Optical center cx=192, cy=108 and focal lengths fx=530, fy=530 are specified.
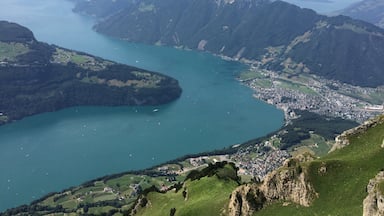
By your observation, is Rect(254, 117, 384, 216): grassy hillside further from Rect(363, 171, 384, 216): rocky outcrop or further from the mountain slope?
Rect(363, 171, 384, 216): rocky outcrop

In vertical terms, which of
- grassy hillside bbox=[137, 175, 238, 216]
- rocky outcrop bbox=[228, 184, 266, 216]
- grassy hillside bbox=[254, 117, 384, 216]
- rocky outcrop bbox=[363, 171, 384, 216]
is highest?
rocky outcrop bbox=[363, 171, 384, 216]

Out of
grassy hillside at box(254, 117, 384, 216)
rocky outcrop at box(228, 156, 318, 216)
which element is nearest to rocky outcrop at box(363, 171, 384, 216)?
grassy hillside at box(254, 117, 384, 216)

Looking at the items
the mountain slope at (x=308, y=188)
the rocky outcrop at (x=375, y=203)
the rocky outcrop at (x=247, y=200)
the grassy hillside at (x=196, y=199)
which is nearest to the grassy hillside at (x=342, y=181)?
the mountain slope at (x=308, y=188)

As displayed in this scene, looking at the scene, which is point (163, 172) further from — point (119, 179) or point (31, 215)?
point (31, 215)

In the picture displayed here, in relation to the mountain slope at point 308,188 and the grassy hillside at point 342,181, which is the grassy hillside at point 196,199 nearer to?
the mountain slope at point 308,188

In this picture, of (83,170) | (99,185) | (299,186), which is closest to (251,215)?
(299,186)

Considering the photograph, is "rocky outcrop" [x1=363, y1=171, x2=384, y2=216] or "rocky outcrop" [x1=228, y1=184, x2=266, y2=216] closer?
"rocky outcrop" [x1=363, y1=171, x2=384, y2=216]

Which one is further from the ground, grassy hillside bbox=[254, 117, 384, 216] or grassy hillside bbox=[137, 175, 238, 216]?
grassy hillside bbox=[254, 117, 384, 216]

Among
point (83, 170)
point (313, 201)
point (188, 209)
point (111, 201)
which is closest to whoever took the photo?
point (313, 201)
